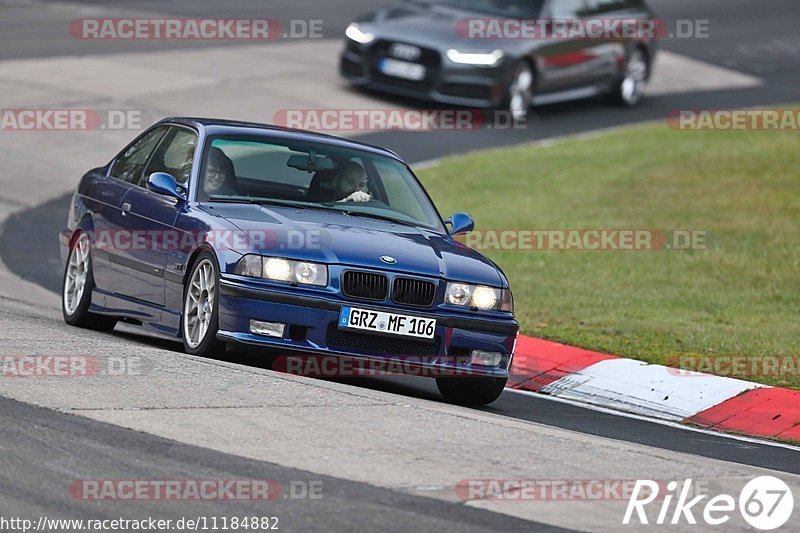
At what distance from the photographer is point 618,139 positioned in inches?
867

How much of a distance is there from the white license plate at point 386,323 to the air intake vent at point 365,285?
9 centimetres

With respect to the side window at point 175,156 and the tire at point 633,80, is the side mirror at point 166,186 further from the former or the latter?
the tire at point 633,80

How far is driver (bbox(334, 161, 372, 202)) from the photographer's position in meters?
10.2

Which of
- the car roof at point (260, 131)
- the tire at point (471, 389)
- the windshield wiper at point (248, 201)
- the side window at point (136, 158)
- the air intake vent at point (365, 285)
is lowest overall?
the tire at point (471, 389)

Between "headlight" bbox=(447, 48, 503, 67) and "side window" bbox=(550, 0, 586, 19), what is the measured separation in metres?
1.74

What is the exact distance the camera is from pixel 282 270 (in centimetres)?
895

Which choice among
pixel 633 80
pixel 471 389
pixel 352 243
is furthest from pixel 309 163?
pixel 633 80

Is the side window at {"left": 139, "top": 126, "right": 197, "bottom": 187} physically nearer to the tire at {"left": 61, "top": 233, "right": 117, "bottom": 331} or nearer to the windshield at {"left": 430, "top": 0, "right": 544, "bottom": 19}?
the tire at {"left": 61, "top": 233, "right": 117, "bottom": 331}

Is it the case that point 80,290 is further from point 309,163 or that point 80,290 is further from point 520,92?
point 520,92

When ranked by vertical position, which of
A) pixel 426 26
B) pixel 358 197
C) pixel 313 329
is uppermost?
pixel 426 26

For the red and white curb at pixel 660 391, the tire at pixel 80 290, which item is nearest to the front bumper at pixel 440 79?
the red and white curb at pixel 660 391

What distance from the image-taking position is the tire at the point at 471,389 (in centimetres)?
962

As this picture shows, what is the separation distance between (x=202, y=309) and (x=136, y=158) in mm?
2137

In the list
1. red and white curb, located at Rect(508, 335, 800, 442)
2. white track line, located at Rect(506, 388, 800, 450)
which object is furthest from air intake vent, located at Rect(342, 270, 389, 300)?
red and white curb, located at Rect(508, 335, 800, 442)
